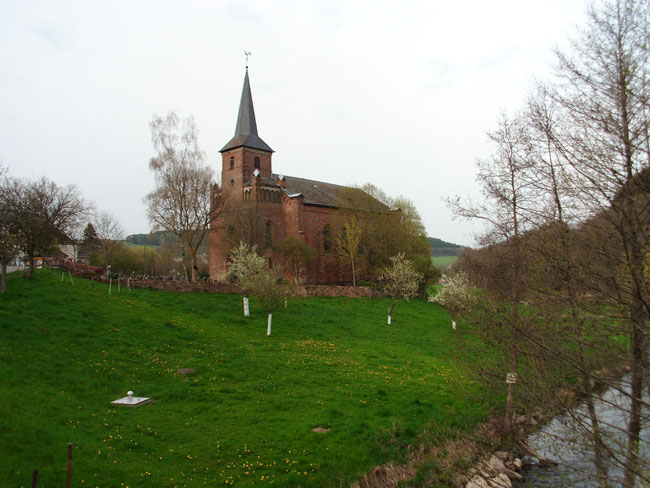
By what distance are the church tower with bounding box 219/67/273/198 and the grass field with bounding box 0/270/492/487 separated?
1106 inches

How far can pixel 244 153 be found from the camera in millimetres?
49625

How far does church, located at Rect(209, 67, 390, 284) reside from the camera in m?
46.5

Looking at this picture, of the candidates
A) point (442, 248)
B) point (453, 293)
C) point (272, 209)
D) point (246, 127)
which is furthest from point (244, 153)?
point (442, 248)

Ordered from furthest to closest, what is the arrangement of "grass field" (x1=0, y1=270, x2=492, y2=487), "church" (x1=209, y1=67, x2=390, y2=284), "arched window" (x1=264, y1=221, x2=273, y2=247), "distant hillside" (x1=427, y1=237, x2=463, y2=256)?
"distant hillside" (x1=427, y1=237, x2=463, y2=256) < "arched window" (x1=264, y1=221, x2=273, y2=247) < "church" (x1=209, y1=67, x2=390, y2=284) < "grass field" (x1=0, y1=270, x2=492, y2=487)

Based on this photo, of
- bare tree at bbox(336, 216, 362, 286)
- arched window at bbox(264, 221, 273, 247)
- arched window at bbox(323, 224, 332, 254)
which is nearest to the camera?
bare tree at bbox(336, 216, 362, 286)

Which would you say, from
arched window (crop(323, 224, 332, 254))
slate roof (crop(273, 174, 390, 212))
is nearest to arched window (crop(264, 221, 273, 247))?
slate roof (crop(273, 174, 390, 212))

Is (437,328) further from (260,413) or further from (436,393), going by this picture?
(260,413)

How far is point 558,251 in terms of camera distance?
618 cm

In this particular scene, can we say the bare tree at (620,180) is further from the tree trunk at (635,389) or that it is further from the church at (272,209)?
the church at (272,209)

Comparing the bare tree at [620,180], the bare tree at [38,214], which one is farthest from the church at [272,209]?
the bare tree at [620,180]

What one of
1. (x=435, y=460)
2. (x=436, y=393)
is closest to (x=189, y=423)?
(x=435, y=460)

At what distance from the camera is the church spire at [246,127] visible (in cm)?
5044

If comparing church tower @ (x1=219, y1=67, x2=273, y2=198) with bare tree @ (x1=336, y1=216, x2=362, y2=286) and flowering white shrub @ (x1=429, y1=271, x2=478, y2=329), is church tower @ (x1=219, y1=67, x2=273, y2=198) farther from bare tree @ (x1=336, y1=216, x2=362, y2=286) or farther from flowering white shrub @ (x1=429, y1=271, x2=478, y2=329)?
flowering white shrub @ (x1=429, y1=271, x2=478, y2=329)

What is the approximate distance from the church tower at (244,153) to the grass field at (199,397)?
28.1 m
